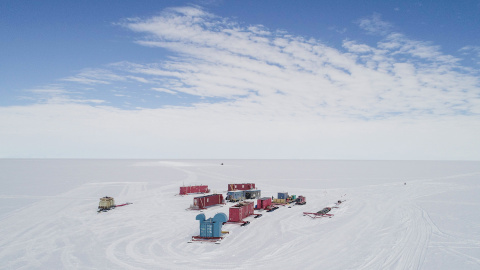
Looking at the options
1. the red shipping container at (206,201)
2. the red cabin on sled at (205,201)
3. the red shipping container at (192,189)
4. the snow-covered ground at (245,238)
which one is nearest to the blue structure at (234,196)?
the red cabin on sled at (205,201)

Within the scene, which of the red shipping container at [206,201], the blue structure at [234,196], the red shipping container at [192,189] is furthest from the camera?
the red shipping container at [192,189]

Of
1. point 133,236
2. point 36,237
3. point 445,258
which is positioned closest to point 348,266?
point 445,258

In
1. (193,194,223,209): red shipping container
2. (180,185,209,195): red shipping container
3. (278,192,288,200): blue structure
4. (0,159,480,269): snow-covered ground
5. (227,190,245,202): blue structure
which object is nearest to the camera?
(0,159,480,269): snow-covered ground

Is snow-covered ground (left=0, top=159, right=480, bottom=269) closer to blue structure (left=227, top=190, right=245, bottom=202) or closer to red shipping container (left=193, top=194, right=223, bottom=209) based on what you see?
red shipping container (left=193, top=194, right=223, bottom=209)

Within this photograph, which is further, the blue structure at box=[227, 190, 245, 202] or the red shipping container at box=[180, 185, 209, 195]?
the red shipping container at box=[180, 185, 209, 195]

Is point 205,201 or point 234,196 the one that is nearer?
point 205,201

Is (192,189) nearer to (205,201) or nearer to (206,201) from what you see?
(206,201)

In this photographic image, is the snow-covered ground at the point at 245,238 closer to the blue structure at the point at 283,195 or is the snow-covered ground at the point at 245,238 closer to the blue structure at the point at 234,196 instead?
the blue structure at the point at 283,195

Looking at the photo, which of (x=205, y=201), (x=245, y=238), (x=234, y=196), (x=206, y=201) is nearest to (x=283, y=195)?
(x=234, y=196)

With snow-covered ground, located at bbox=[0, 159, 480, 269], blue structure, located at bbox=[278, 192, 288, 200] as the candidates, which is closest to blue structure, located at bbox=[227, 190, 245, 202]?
snow-covered ground, located at bbox=[0, 159, 480, 269]
